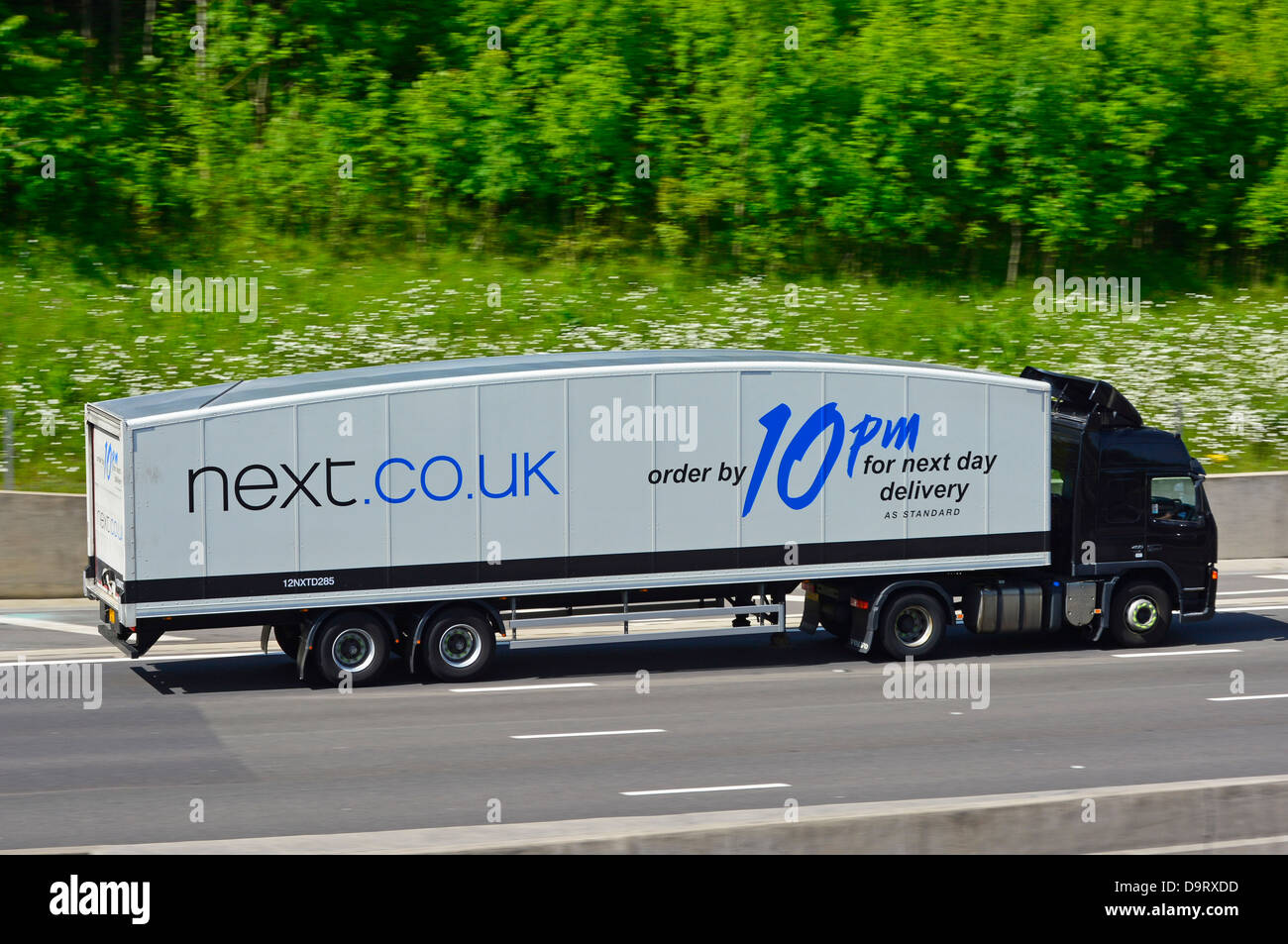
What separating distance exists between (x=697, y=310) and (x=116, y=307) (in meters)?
Answer: 10.9

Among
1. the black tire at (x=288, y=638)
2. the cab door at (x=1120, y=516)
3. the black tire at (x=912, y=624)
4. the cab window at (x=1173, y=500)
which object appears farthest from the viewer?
the cab window at (x=1173, y=500)

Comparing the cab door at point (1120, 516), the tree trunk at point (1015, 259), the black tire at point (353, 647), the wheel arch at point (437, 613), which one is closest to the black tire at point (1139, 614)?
the cab door at point (1120, 516)

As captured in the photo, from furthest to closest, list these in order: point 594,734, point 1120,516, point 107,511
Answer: point 1120,516
point 107,511
point 594,734

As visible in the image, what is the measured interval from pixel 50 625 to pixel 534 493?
752 centimetres

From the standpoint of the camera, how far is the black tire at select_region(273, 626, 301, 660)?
18547 millimetres

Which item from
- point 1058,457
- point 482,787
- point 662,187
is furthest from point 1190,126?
point 482,787

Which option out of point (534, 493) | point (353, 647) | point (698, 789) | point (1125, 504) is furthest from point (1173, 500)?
point (353, 647)

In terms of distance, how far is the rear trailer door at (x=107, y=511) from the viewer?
16875mm

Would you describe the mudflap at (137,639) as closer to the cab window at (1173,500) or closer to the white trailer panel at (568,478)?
the white trailer panel at (568,478)

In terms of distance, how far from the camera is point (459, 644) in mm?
17953

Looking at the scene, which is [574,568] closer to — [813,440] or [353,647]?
[353,647]

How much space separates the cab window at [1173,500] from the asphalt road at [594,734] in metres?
1.67

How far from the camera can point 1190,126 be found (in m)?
38.7
